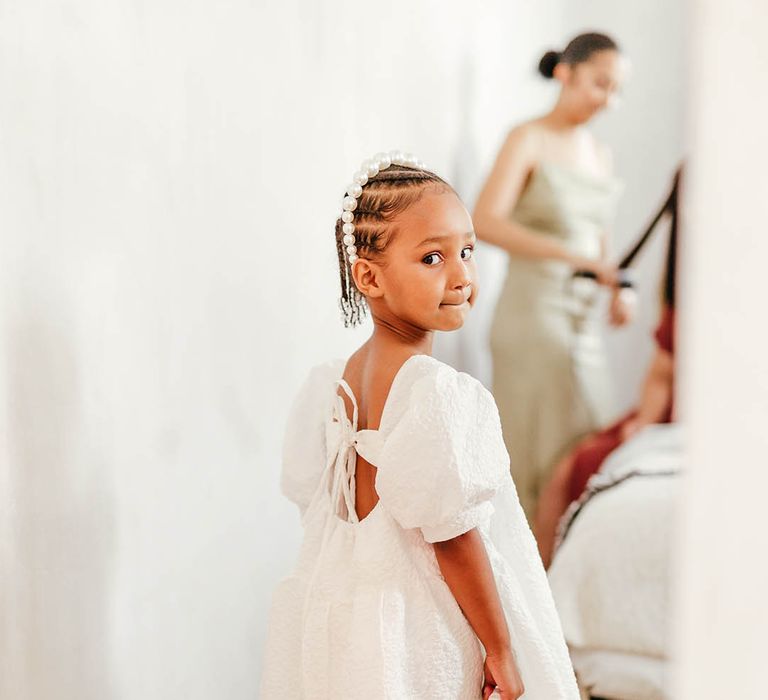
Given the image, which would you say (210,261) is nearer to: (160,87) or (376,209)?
(160,87)

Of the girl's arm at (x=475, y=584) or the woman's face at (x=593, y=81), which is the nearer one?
the girl's arm at (x=475, y=584)

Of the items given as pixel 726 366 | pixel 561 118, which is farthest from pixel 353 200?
pixel 561 118

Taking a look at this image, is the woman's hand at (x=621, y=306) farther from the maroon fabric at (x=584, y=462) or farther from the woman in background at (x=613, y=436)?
the maroon fabric at (x=584, y=462)

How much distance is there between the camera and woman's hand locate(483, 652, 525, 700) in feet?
3.43

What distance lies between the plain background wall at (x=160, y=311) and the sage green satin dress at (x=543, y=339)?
2.02 ft

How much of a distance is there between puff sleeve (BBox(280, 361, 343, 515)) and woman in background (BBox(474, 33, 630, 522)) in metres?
1.26

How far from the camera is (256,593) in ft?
5.38

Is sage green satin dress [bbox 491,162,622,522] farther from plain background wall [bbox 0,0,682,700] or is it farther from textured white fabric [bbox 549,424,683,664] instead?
plain background wall [bbox 0,0,682,700]

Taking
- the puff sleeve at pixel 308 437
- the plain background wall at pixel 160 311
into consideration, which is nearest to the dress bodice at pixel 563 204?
the plain background wall at pixel 160 311

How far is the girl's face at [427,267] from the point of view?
1078mm

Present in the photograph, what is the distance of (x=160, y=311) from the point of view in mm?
1381

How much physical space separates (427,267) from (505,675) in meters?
0.43

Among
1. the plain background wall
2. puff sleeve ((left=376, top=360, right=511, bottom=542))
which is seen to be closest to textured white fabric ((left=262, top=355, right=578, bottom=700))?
puff sleeve ((left=376, top=360, right=511, bottom=542))

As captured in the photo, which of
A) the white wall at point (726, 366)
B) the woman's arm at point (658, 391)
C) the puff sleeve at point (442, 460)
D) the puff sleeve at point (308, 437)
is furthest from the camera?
the woman's arm at point (658, 391)
